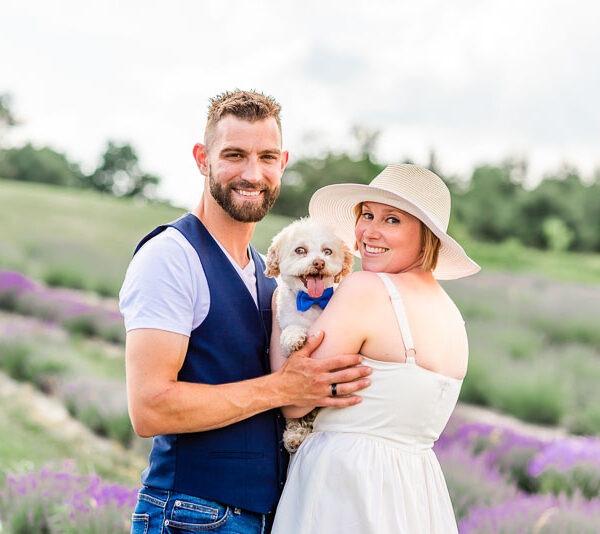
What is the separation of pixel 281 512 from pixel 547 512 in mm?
2817

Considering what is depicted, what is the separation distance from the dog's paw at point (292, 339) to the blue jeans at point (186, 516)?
599 millimetres

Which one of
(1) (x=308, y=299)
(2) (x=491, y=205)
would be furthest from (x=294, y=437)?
(2) (x=491, y=205)

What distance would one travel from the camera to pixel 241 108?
9.81 ft

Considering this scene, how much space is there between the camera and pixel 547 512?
191 inches

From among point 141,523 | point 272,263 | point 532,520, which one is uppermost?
point 272,263

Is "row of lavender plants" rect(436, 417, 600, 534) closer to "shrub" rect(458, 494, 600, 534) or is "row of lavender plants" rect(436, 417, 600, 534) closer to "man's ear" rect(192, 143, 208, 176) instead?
"shrub" rect(458, 494, 600, 534)

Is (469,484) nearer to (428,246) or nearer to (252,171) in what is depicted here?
(428,246)

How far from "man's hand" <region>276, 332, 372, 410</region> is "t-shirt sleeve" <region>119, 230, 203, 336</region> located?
15.6 inches

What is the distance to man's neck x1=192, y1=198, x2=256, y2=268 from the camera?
3000 mm

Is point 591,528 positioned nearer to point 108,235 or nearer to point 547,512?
point 547,512

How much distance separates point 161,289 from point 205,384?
359 millimetres

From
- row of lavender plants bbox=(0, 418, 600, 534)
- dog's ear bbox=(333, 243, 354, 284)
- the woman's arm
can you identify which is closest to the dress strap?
the woman's arm

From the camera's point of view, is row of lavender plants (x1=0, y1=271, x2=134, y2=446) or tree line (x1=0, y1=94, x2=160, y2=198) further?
tree line (x1=0, y1=94, x2=160, y2=198)

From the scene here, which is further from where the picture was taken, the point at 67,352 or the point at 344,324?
the point at 67,352
